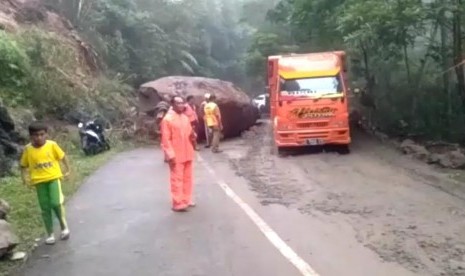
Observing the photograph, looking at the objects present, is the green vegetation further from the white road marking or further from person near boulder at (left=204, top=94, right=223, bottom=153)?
the white road marking

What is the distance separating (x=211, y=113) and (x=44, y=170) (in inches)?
483

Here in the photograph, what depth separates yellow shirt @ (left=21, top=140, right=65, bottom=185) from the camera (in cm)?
836

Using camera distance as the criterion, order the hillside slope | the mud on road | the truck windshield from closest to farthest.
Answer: the mud on road
the truck windshield
the hillside slope

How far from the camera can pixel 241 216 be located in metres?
9.79

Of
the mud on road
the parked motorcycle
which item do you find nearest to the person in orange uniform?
the mud on road

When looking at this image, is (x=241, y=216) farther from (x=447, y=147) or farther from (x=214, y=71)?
(x=214, y=71)

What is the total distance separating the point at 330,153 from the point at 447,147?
14.1ft

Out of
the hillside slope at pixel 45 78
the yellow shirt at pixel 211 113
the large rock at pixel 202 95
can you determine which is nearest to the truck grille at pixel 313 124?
the yellow shirt at pixel 211 113

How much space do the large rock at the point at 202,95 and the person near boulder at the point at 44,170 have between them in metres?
15.9

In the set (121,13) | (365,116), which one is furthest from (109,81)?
(365,116)

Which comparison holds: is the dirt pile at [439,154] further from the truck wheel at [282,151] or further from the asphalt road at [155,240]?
the asphalt road at [155,240]

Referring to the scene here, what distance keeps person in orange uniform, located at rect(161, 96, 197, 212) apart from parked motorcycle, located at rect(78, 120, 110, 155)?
10571mm

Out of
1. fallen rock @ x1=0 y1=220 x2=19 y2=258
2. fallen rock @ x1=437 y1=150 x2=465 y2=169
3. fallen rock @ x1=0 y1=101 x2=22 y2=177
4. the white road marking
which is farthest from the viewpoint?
fallen rock @ x1=437 y1=150 x2=465 y2=169

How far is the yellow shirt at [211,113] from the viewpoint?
2036 cm
